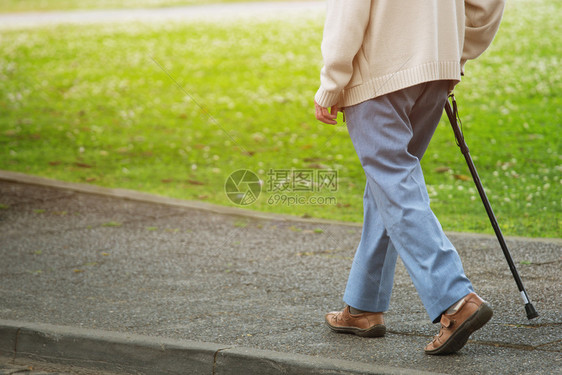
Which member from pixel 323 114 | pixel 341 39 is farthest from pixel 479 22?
pixel 323 114

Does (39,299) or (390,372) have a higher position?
(390,372)

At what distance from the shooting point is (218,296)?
4.48 m

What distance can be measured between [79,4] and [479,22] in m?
24.5

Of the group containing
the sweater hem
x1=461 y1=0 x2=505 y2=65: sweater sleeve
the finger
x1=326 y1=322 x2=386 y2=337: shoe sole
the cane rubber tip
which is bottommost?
x1=326 y1=322 x2=386 y2=337: shoe sole

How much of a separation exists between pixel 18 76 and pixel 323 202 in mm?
8688

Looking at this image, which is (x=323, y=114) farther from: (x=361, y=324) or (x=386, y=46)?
(x=361, y=324)

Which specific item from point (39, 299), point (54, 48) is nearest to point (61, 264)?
point (39, 299)

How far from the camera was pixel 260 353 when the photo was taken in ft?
11.3

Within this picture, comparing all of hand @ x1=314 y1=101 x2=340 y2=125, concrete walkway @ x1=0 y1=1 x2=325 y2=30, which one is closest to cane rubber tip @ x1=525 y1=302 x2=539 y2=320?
hand @ x1=314 y1=101 x2=340 y2=125

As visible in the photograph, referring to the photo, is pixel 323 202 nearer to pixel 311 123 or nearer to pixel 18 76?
pixel 311 123

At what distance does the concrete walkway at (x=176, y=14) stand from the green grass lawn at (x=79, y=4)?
1.18 metres

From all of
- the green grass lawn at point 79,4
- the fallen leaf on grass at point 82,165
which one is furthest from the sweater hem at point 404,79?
the green grass lawn at point 79,4

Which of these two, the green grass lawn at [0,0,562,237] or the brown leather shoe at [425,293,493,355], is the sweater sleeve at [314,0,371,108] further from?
the green grass lawn at [0,0,562,237]

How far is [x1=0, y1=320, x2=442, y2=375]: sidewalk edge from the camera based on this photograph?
332cm
